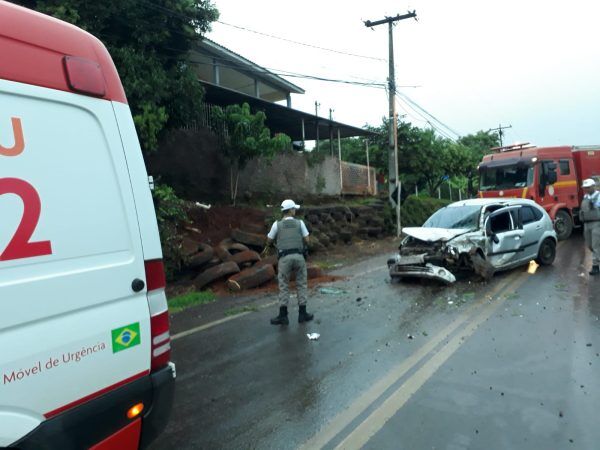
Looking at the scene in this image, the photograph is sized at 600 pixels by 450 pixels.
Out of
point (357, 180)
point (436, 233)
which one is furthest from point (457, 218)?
point (357, 180)

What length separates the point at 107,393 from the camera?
2258 mm

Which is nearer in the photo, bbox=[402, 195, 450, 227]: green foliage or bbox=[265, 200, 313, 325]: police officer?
bbox=[265, 200, 313, 325]: police officer

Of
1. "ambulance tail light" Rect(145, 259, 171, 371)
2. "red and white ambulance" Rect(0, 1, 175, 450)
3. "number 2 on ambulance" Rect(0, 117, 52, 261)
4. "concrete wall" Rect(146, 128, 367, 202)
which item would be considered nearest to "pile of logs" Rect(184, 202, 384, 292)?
"concrete wall" Rect(146, 128, 367, 202)

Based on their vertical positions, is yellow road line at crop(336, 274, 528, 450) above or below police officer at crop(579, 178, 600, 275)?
below

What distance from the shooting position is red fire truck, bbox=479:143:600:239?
15.0 metres

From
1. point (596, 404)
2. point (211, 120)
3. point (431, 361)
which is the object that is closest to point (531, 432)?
point (596, 404)

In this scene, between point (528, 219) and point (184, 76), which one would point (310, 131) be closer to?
point (184, 76)

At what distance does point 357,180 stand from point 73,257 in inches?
838

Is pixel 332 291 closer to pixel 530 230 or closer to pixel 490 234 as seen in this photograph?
pixel 490 234

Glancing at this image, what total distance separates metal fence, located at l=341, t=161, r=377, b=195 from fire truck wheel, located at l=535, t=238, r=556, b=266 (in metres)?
11.2

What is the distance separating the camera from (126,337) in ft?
7.77

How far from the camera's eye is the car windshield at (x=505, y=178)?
15.1m

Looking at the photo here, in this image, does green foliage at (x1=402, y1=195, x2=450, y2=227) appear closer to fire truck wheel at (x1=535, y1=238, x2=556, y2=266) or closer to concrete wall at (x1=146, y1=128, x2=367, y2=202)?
concrete wall at (x1=146, y1=128, x2=367, y2=202)

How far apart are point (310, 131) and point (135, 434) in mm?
21252
